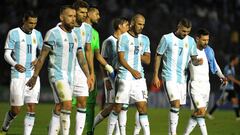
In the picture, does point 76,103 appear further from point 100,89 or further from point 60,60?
point 100,89

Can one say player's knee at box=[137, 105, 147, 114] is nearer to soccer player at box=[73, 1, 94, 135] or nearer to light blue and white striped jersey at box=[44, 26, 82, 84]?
soccer player at box=[73, 1, 94, 135]

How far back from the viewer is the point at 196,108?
43.8 feet

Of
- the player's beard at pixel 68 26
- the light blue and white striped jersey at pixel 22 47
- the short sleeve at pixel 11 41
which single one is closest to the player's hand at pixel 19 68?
the light blue and white striped jersey at pixel 22 47

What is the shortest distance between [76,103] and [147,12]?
18.0 m

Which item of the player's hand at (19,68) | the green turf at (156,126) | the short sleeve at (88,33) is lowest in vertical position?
the green turf at (156,126)

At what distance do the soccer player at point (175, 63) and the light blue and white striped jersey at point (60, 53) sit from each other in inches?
102

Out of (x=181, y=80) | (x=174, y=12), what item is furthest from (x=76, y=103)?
(x=174, y=12)

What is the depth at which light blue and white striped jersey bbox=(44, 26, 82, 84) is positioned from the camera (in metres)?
10.5

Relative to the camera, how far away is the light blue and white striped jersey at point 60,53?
1045cm

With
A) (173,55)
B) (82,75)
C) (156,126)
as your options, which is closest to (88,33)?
(82,75)

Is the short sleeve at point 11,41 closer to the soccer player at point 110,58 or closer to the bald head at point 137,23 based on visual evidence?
the soccer player at point 110,58

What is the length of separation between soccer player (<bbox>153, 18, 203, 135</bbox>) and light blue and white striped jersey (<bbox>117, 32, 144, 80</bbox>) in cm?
57

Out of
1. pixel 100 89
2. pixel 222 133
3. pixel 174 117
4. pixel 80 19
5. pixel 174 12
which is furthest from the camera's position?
pixel 174 12

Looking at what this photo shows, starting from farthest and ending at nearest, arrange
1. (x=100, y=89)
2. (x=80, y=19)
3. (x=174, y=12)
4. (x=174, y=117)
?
(x=174, y=12) → (x=100, y=89) → (x=174, y=117) → (x=80, y=19)
